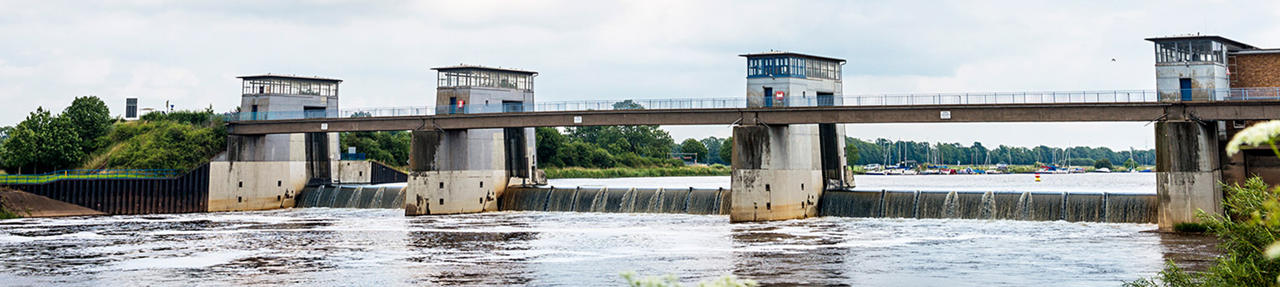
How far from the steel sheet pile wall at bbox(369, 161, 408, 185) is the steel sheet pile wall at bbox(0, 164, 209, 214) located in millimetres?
22320

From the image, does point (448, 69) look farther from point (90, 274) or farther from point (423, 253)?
point (90, 274)

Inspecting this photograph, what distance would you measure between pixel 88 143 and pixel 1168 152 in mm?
85592

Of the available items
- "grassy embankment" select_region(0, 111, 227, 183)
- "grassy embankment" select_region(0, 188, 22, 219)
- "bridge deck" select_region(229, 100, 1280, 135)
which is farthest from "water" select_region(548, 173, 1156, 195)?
"grassy embankment" select_region(0, 188, 22, 219)

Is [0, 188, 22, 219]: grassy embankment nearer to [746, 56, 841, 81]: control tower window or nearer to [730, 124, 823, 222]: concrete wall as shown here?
[730, 124, 823, 222]: concrete wall

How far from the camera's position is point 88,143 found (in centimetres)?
9506

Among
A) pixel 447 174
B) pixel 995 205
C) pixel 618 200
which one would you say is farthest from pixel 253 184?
pixel 995 205

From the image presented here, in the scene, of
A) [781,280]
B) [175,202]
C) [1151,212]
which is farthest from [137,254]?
[1151,212]

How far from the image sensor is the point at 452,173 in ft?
249

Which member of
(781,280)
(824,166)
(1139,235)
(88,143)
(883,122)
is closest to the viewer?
(781,280)

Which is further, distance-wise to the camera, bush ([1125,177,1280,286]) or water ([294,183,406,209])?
water ([294,183,406,209])

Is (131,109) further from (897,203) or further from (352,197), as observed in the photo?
(897,203)

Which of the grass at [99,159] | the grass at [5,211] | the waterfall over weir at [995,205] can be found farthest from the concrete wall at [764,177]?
the grass at [99,159]

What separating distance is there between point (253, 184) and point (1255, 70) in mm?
69198

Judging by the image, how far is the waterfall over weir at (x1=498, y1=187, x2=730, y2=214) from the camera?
7025 centimetres
